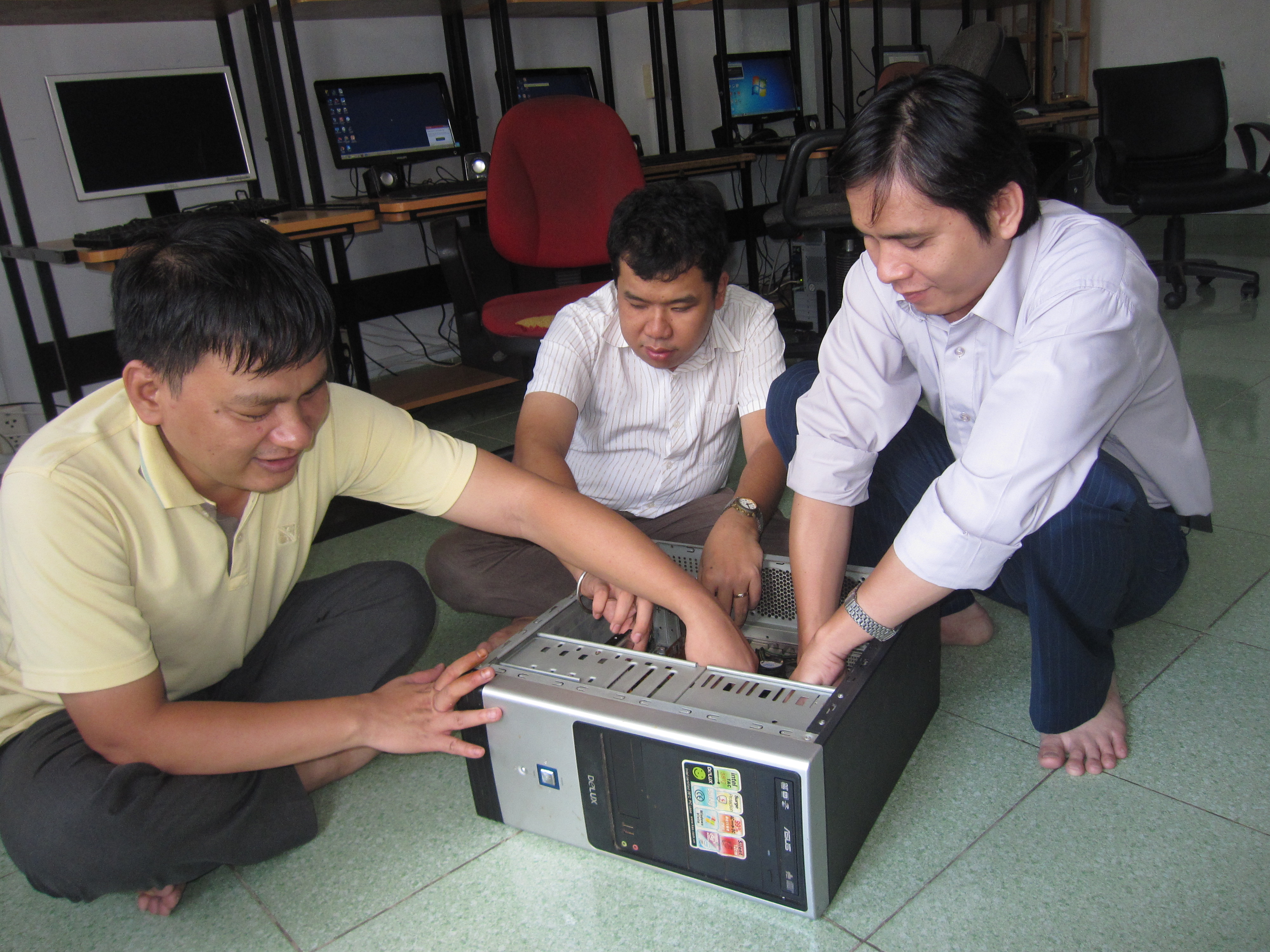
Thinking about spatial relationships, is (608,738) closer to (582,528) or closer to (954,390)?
(582,528)

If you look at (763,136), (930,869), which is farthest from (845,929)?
(763,136)

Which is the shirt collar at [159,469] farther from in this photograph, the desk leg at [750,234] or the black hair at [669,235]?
the desk leg at [750,234]

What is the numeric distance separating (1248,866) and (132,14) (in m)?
3.18

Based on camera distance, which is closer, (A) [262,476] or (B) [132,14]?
(A) [262,476]

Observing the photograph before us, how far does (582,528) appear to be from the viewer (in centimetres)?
111

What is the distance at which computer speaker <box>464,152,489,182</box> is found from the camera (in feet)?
8.84

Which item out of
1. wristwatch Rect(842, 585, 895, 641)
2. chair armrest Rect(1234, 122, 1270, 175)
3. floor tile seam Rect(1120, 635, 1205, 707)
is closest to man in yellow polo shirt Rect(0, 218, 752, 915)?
wristwatch Rect(842, 585, 895, 641)

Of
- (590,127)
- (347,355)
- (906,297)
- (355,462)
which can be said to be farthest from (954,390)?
(347,355)

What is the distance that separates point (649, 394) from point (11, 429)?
218 cm

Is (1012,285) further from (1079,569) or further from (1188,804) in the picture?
(1188,804)

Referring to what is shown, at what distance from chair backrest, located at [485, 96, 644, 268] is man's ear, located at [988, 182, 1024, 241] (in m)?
1.48

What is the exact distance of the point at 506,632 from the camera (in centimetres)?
143

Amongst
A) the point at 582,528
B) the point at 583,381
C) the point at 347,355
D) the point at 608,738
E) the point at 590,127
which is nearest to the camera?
the point at 608,738

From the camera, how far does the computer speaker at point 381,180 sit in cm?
286
